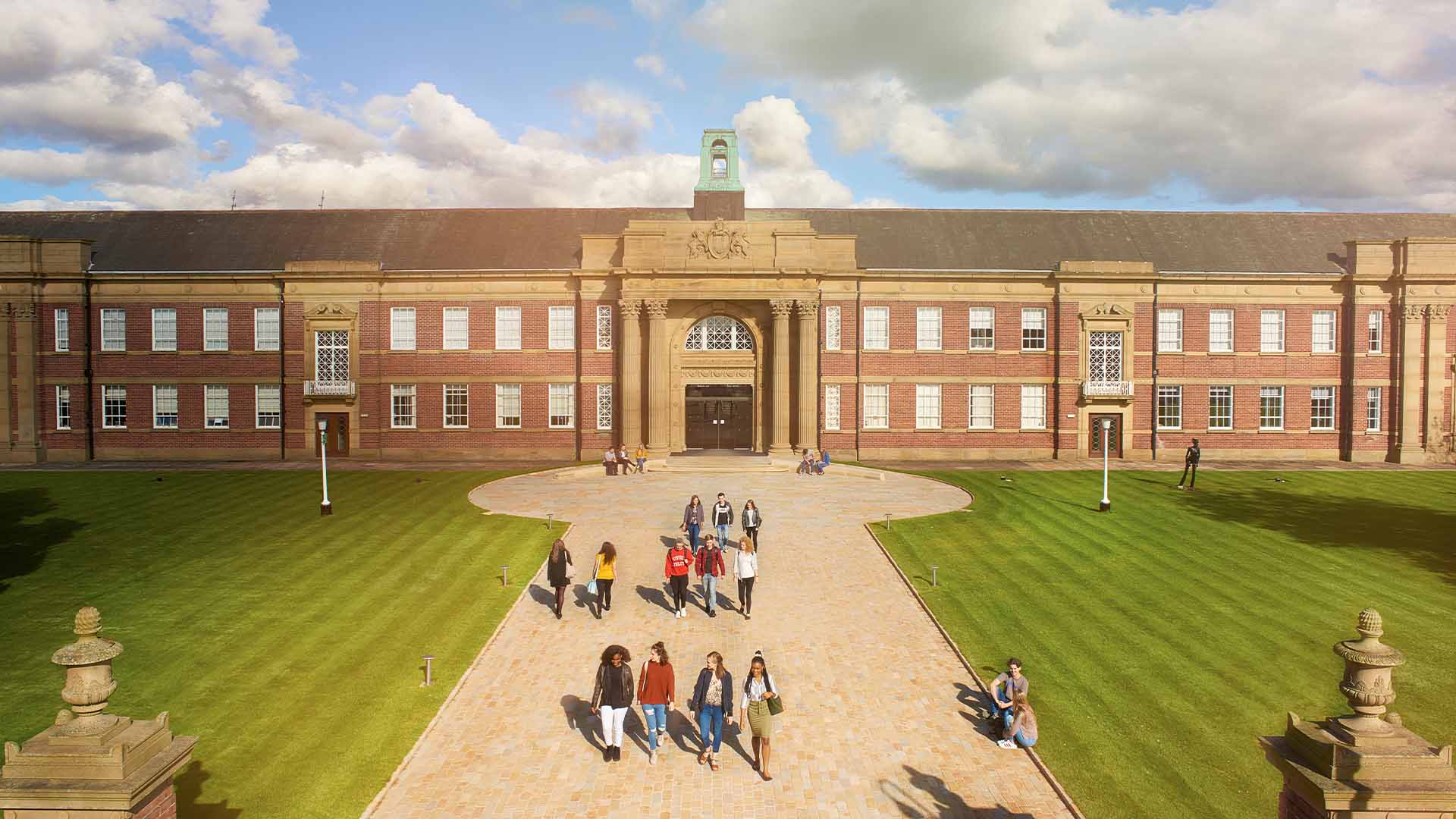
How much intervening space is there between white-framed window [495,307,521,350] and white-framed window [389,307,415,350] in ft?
15.3

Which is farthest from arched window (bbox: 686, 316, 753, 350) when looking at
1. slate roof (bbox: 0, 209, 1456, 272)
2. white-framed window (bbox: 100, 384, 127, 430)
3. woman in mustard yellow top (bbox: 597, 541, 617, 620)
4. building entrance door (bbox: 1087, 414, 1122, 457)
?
white-framed window (bbox: 100, 384, 127, 430)

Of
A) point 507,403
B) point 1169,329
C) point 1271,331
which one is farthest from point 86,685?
point 1271,331

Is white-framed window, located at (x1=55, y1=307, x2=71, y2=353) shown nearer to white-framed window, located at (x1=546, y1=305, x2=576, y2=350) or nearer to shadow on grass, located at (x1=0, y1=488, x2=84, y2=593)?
shadow on grass, located at (x1=0, y1=488, x2=84, y2=593)

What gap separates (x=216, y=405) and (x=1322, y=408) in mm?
61310

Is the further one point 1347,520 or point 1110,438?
point 1110,438

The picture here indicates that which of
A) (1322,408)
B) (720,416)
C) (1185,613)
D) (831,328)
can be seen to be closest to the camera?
(1185,613)

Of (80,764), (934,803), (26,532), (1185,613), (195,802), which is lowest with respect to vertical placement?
(934,803)

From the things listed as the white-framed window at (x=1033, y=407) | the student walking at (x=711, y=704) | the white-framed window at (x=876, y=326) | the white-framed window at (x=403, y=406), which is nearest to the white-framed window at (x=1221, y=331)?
the white-framed window at (x=1033, y=407)

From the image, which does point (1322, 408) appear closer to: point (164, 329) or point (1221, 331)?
point (1221, 331)

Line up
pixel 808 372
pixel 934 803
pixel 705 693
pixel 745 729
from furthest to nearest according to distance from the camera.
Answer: pixel 808 372 < pixel 745 729 < pixel 705 693 < pixel 934 803

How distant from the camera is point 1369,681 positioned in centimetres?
669

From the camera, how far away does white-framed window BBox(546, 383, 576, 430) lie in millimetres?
45281

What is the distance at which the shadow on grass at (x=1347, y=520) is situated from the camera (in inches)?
937

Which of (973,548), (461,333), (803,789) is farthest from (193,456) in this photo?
(803,789)
